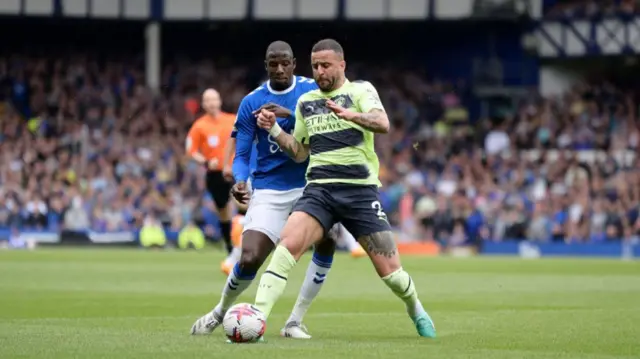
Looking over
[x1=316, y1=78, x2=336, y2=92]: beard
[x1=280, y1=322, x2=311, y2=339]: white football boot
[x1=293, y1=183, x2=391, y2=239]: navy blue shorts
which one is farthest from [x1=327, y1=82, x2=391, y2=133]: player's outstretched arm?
[x1=280, y1=322, x2=311, y2=339]: white football boot

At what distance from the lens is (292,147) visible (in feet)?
34.2

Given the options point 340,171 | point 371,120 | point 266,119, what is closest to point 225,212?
point 266,119

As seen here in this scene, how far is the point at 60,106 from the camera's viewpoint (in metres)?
40.9

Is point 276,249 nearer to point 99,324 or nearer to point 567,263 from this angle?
point 99,324

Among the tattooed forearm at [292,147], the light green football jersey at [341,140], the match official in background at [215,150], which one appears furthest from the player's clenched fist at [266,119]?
the match official in background at [215,150]

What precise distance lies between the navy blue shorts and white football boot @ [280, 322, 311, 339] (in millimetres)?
909

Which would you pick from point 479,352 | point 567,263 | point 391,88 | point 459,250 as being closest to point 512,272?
point 567,263

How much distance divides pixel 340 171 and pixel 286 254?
813 mm

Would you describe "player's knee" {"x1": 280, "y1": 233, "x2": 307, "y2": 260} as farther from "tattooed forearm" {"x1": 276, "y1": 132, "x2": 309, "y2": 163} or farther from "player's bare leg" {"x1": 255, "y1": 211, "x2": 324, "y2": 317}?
"tattooed forearm" {"x1": 276, "y1": 132, "x2": 309, "y2": 163}

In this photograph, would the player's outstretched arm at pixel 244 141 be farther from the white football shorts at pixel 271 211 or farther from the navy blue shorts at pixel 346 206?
the navy blue shorts at pixel 346 206

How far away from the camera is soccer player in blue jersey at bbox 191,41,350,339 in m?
10.6

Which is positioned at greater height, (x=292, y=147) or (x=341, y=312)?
(x=292, y=147)

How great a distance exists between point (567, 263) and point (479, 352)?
→ 57.3ft

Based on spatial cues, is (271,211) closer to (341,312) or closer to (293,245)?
(293,245)
